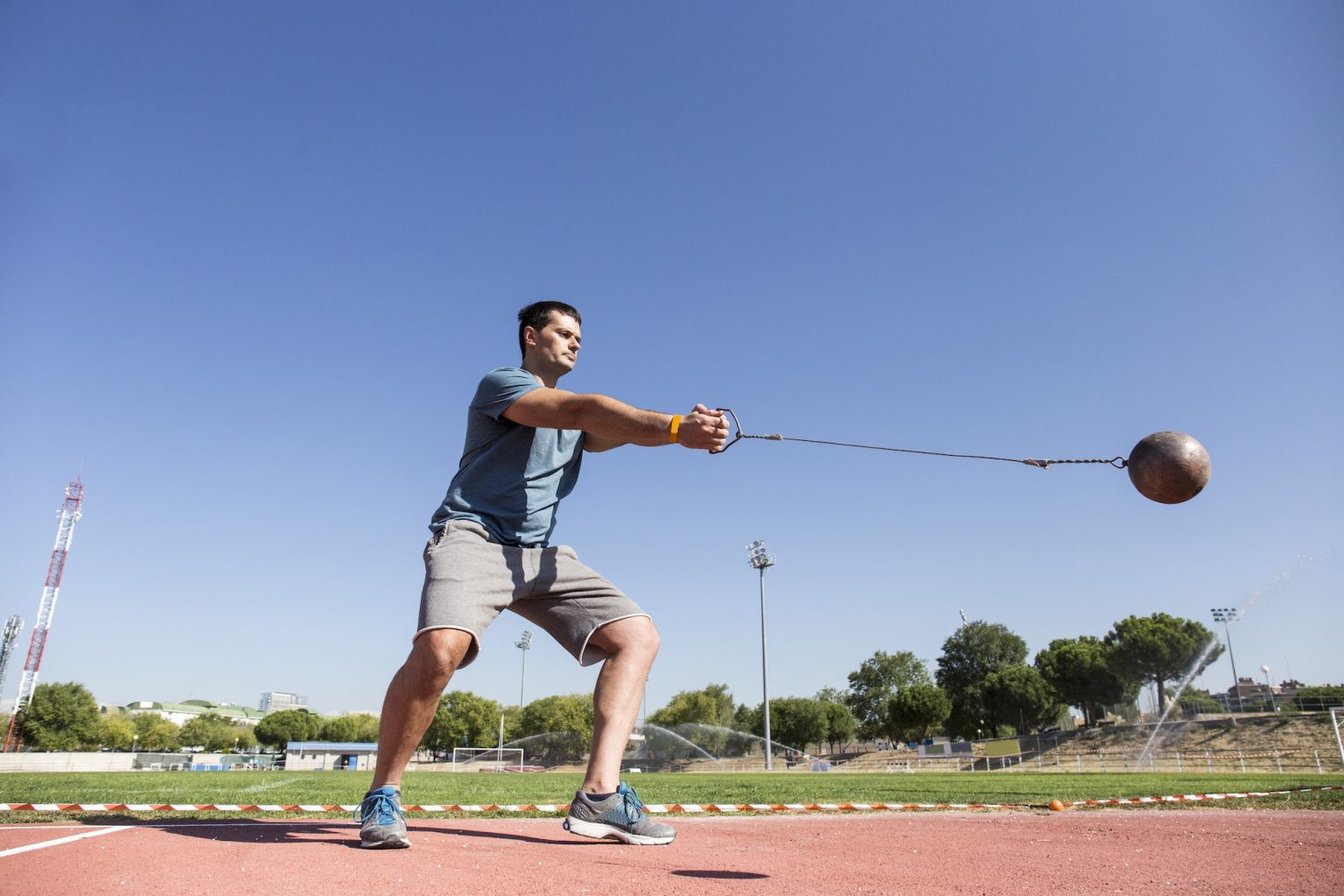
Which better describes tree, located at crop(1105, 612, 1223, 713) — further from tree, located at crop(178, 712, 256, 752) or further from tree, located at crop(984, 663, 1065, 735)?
tree, located at crop(178, 712, 256, 752)

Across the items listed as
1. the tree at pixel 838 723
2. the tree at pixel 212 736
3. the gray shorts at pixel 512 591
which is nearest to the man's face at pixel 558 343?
the gray shorts at pixel 512 591

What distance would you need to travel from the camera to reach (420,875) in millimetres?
2557

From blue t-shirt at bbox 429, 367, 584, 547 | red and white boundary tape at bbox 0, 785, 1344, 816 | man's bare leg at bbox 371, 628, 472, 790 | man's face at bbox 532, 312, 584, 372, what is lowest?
red and white boundary tape at bbox 0, 785, 1344, 816

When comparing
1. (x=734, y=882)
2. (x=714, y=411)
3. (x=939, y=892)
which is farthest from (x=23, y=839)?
(x=939, y=892)

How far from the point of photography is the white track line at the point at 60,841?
2.92 metres

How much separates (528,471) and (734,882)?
6.61ft

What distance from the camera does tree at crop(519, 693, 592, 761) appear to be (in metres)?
81.6

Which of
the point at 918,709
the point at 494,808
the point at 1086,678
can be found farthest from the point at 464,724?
the point at 494,808

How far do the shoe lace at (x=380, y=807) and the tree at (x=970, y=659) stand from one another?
260 feet

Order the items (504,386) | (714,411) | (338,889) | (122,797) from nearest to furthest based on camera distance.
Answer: (338,889) < (714,411) < (504,386) < (122,797)

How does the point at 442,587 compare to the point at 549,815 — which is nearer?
the point at 442,587

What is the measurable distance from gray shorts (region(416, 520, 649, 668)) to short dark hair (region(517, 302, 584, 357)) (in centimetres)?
116

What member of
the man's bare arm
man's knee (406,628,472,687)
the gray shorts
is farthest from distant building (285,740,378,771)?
the man's bare arm

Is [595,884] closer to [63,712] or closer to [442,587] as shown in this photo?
[442,587]
